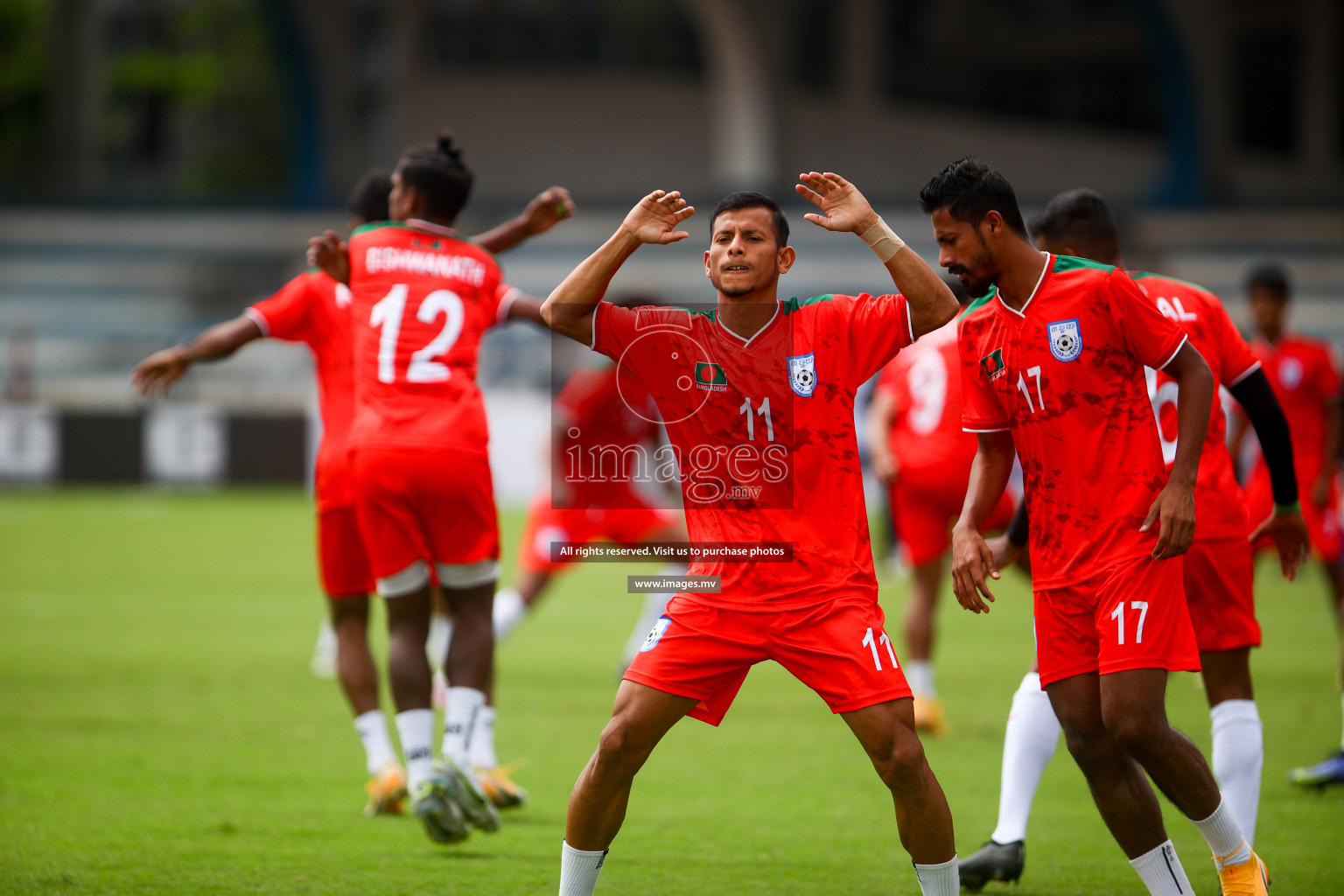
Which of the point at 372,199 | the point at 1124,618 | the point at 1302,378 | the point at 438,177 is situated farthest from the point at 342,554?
the point at 1302,378

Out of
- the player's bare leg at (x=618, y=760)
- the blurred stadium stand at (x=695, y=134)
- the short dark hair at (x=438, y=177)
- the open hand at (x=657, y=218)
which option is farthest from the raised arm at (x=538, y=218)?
the blurred stadium stand at (x=695, y=134)

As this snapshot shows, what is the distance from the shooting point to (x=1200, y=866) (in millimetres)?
5180

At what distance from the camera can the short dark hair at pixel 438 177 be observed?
571 cm

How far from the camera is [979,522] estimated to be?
4.38m

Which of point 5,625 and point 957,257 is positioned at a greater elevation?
point 957,257

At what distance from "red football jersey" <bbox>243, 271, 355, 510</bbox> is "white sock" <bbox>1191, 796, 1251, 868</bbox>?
3.71 metres

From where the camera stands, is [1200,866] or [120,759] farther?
[120,759]

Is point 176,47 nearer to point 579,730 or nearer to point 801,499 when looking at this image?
point 579,730

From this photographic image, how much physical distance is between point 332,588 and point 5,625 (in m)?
6.27

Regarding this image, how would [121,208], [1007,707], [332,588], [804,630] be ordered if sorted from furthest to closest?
[121,208]
[1007,707]
[332,588]
[804,630]

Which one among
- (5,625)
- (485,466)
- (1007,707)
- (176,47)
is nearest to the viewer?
(485,466)

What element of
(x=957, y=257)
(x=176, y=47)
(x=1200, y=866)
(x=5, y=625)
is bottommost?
(x=5, y=625)

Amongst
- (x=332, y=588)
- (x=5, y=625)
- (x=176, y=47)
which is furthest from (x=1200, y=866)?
(x=176, y=47)

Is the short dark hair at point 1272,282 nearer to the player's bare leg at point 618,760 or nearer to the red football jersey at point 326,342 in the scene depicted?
the red football jersey at point 326,342
